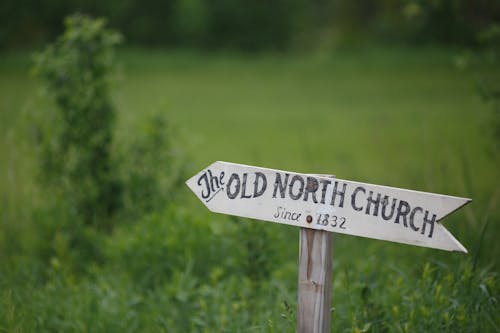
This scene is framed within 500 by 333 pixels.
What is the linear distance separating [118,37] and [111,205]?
1.48 meters

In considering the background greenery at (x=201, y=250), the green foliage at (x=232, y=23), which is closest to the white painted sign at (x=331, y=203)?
the background greenery at (x=201, y=250)

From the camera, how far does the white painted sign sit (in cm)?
226

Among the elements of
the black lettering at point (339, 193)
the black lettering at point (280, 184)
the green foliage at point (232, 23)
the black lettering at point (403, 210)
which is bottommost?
the black lettering at point (403, 210)

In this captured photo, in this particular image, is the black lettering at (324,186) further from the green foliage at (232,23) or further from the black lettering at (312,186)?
the green foliage at (232,23)

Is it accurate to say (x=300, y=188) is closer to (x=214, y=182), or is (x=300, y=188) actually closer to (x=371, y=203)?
(x=371, y=203)

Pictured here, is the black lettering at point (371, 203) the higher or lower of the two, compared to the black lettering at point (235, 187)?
lower

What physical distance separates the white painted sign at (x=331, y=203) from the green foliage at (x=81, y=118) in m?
2.81

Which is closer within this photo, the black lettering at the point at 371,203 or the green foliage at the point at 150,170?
the black lettering at the point at 371,203

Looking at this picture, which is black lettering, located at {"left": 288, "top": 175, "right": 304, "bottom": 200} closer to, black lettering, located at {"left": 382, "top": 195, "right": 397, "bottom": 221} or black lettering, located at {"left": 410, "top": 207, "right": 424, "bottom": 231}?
black lettering, located at {"left": 382, "top": 195, "right": 397, "bottom": 221}

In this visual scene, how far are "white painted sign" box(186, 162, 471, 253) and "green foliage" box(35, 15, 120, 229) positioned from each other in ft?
9.22

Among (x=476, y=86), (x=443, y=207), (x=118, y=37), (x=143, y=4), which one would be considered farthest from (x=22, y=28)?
→ (x=443, y=207)

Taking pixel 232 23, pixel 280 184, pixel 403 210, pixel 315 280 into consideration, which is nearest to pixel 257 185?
pixel 280 184

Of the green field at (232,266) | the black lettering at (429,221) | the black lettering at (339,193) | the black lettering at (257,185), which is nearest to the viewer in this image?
the black lettering at (429,221)

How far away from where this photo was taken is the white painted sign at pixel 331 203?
2264 mm
